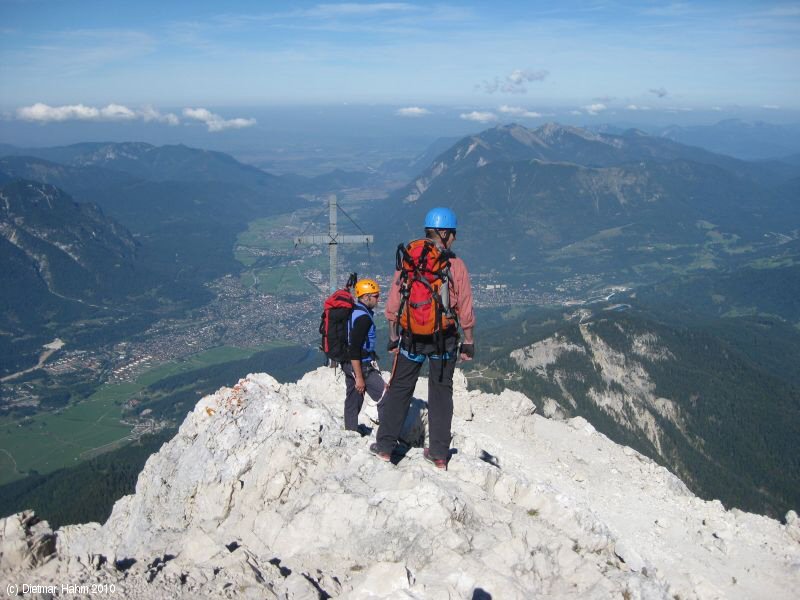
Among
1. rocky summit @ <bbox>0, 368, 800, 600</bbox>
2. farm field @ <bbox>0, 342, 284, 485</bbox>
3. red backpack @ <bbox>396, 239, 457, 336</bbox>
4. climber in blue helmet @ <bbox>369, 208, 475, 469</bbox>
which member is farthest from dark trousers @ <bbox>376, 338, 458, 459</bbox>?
farm field @ <bbox>0, 342, 284, 485</bbox>

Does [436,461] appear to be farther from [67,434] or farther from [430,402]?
[67,434]

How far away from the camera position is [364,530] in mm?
10883

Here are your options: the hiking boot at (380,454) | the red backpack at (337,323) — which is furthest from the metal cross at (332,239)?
the hiking boot at (380,454)

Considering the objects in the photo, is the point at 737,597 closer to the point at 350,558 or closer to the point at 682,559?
the point at 682,559

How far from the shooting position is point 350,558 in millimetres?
10758

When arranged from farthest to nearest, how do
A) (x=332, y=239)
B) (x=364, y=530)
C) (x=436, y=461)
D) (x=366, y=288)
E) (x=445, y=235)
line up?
(x=332, y=239)
(x=366, y=288)
(x=436, y=461)
(x=445, y=235)
(x=364, y=530)

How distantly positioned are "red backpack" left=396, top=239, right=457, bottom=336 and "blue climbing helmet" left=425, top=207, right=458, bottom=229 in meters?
0.65

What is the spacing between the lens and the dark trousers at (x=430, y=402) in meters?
12.2

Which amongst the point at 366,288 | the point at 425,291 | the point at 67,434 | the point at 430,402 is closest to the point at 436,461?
the point at 430,402

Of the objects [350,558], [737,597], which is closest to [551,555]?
[350,558]

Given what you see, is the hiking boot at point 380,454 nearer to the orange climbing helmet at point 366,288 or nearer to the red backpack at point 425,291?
the red backpack at point 425,291

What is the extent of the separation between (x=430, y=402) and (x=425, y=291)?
2701 mm

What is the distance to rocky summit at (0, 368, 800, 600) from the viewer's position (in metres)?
9.52

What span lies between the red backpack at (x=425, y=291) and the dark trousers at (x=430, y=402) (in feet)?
2.88
